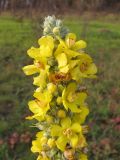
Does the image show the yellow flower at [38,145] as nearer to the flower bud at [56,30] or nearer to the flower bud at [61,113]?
the flower bud at [61,113]

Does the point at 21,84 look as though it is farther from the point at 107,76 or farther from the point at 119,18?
the point at 119,18

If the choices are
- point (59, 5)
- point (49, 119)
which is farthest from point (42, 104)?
point (59, 5)

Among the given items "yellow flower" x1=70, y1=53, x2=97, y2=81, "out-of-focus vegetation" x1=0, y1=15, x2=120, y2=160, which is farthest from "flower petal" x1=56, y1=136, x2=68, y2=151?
"out-of-focus vegetation" x1=0, y1=15, x2=120, y2=160

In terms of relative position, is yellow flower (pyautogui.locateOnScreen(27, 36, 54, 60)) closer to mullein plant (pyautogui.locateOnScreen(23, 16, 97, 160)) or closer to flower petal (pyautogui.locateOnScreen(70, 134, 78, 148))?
mullein plant (pyautogui.locateOnScreen(23, 16, 97, 160))

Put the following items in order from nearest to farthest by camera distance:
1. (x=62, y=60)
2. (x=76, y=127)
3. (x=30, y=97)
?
(x=62, y=60) < (x=76, y=127) < (x=30, y=97)

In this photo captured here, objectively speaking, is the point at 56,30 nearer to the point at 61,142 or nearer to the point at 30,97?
the point at 61,142

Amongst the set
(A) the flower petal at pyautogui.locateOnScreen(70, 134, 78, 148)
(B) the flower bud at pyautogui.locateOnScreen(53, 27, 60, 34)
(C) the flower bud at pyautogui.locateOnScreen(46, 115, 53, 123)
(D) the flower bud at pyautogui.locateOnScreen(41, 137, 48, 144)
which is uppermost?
(B) the flower bud at pyautogui.locateOnScreen(53, 27, 60, 34)
